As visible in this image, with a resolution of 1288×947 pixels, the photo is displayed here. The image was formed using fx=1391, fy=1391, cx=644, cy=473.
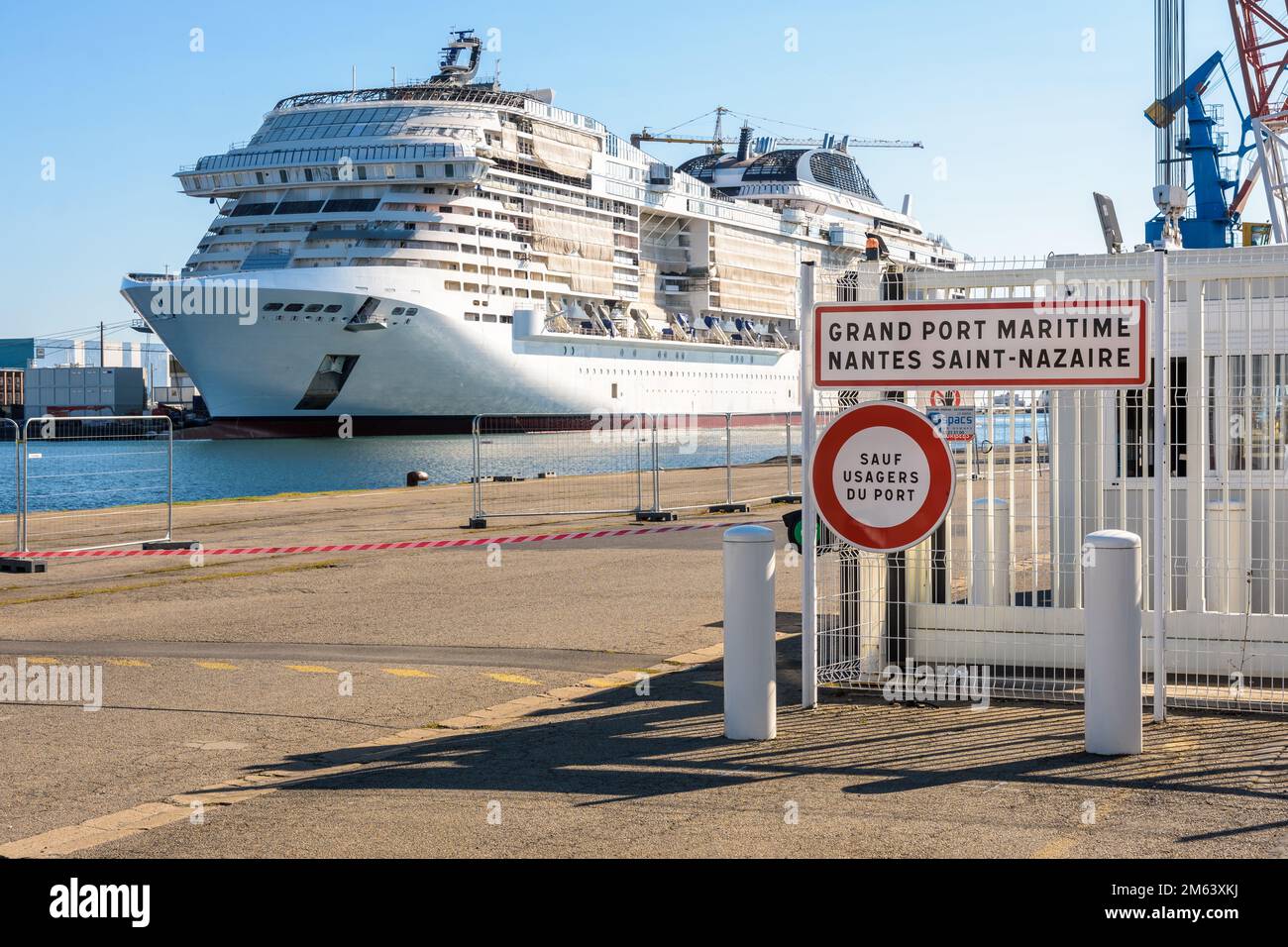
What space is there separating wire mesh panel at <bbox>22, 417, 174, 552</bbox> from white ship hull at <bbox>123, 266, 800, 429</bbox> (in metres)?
39.0

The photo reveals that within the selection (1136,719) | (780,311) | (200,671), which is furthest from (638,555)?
(780,311)

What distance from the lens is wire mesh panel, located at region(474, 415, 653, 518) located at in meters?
20.3

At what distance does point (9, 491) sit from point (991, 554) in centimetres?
4014

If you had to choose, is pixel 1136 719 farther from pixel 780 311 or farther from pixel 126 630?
pixel 780 311

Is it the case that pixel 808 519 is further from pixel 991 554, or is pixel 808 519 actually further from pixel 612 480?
pixel 612 480

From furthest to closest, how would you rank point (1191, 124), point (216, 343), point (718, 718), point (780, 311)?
1. point (780, 311)
2. point (216, 343)
3. point (1191, 124)
4. point (718, 718)

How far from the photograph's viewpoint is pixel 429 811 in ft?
15.6

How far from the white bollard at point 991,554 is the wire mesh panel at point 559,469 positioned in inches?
A: 409

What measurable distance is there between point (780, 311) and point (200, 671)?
85.1 metres

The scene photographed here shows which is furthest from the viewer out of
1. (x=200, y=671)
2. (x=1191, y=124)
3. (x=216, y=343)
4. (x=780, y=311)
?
(x=780, y=311)

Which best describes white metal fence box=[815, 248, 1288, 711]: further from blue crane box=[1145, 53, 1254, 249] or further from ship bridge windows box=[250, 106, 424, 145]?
ship bridge windows box=[250, 106, 424, 145]

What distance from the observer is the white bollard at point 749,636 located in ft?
19.0

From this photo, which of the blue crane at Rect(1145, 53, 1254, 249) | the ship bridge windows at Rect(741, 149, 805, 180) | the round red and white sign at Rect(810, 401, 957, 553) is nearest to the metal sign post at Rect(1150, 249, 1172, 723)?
the round red and white sign at Rect(810, 401, 957, 553)

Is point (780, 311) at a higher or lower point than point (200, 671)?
higher
